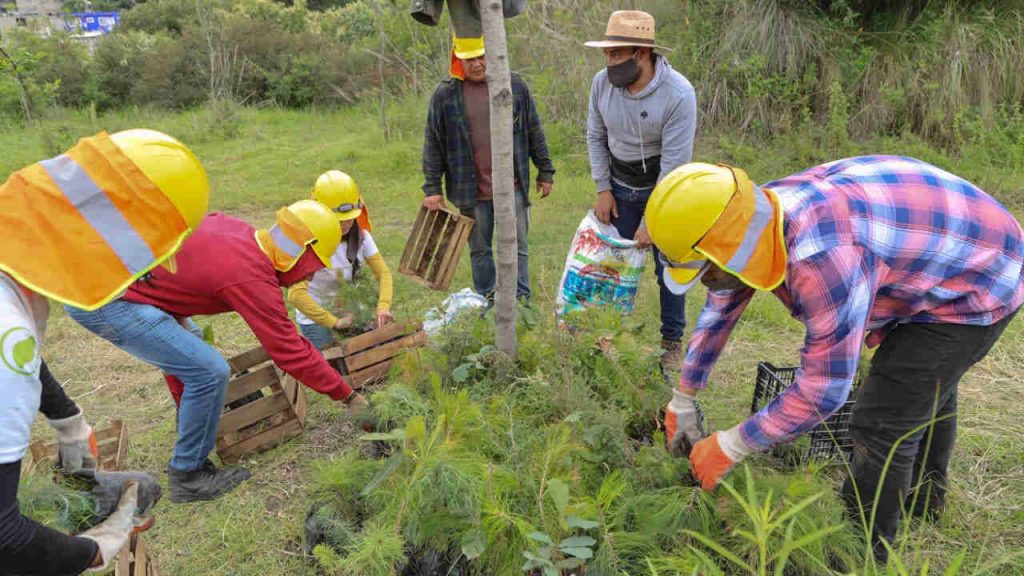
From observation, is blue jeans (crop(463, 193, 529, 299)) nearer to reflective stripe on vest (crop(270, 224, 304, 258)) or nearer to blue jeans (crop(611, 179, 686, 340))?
blue jeans (crop(611, 179, 686, 340))

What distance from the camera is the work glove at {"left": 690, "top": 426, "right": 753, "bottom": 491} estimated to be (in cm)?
180

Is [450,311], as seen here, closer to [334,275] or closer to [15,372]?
[334,275]

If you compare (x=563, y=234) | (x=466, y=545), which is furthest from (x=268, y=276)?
(x=563, y=234)

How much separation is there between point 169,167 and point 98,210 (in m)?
0.19

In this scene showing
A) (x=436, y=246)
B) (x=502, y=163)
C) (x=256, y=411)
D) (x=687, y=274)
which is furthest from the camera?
(x=436, y=246)

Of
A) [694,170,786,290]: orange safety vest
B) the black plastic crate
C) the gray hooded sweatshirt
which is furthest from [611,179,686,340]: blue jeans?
[694,170,786,290]: orange safety vest

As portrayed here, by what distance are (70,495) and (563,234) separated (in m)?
4.47

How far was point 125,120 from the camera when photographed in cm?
1312

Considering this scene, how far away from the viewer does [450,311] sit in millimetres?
3268

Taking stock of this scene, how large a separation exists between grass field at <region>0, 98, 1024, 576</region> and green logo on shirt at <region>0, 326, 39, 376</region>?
1219 millimetres

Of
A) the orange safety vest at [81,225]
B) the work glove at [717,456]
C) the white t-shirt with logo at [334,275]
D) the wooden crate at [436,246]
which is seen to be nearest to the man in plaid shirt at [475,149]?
the wooden crate at [436,246]

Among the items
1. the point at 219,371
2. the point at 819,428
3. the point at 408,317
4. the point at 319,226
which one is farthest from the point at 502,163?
the point at 408,317

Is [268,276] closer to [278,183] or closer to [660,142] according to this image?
[660,142]

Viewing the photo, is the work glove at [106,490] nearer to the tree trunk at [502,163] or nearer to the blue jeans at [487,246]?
the tree trunk at [502,163]
